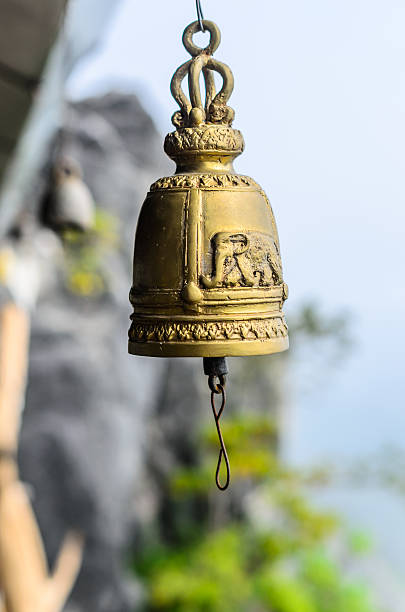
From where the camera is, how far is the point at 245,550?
7316mm

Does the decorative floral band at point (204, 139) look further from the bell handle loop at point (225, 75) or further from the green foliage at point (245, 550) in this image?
the green foliage at point (245, 550)

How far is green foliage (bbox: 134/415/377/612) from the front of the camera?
6.70 m

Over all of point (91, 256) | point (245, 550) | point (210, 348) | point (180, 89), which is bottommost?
point (245, 550)

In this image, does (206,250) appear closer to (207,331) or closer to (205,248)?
(205,248)

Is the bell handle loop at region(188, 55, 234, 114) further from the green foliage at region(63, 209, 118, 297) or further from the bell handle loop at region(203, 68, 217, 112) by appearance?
the green foliage at region(63, 209, 118, 297)

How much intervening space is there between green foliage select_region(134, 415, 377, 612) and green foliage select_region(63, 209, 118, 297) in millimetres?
1780

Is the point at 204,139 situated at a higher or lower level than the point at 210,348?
higher

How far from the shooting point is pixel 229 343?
146 centimetres

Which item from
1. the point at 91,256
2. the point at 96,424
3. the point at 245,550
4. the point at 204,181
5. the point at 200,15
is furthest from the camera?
the point at 245,550

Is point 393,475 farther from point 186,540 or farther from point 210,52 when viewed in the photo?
point 210,52

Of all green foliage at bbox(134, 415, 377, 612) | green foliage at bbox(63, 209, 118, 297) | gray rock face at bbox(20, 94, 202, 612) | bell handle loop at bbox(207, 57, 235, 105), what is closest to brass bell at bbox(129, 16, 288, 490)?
bell handle loop at bbox(207, 57, 235, 105)

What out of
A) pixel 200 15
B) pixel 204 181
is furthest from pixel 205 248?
pixel 200 15

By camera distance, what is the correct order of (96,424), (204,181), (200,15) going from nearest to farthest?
(200,15)
(204,181)
(96,424)

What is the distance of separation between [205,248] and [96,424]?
16.2 ft
